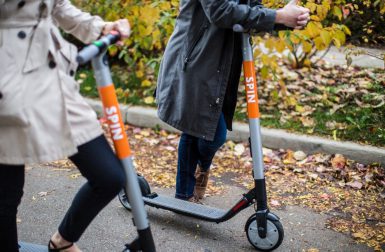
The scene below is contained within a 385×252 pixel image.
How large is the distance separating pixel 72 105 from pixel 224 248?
55.2 inches

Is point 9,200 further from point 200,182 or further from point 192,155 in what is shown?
point 200,182

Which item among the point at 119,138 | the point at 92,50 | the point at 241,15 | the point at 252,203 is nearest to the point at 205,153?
the point at 252,203

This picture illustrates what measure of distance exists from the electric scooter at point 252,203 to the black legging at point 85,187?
0.39 meters

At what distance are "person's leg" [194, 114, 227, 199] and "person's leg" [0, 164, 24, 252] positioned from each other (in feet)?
4.09

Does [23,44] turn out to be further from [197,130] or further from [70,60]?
[197,130]

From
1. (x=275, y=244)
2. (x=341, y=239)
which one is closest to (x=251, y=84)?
(x=275, y=244)

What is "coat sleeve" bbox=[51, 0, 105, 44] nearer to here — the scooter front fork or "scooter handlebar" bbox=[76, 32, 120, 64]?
"scooter handlebar" bbox=[76, 32, 120, 64]

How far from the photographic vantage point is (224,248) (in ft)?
9.84

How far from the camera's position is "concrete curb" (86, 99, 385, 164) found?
13.2ft

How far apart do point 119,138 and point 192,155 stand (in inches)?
44.5

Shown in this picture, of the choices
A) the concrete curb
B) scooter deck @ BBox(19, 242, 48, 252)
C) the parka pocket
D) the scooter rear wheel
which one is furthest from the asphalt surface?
the parka pocket

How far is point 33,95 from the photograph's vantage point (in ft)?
6.54

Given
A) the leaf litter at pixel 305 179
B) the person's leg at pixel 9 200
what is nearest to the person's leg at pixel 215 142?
the leaf litter at pixel 305 179

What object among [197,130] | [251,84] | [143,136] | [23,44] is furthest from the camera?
[143,136]
